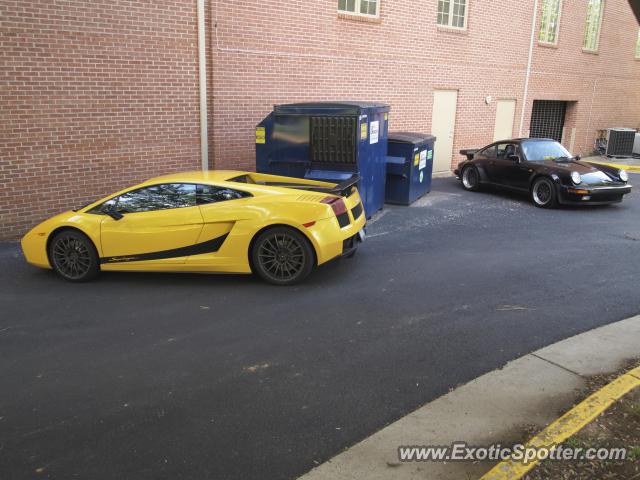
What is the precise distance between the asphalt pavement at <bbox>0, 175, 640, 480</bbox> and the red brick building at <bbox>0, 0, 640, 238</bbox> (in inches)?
83.1

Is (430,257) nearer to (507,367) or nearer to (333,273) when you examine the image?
(333,273)

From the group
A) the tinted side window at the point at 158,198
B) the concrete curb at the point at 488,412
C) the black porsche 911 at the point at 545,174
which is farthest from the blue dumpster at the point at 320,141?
the concrete curb at the point at 488,412

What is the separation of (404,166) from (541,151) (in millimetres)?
3369

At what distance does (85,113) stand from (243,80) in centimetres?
344

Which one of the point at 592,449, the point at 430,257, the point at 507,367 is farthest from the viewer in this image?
the point at 430,257

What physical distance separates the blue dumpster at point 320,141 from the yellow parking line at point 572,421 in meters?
6.08

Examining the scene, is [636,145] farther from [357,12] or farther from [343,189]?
[343,189]

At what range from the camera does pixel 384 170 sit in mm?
11898

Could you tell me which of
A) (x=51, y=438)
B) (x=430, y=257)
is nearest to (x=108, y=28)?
(x=430, y=257)

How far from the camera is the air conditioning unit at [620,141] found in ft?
73.3

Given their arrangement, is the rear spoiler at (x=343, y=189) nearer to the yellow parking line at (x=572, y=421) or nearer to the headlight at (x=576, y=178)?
the yellow parking line at (x=572, y=421)

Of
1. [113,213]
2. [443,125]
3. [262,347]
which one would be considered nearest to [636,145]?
[443,125]

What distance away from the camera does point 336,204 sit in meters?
7.23

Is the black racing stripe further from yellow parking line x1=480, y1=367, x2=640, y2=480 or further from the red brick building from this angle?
yellow parking line x1=480, y1=367, x2=640, y2=480
